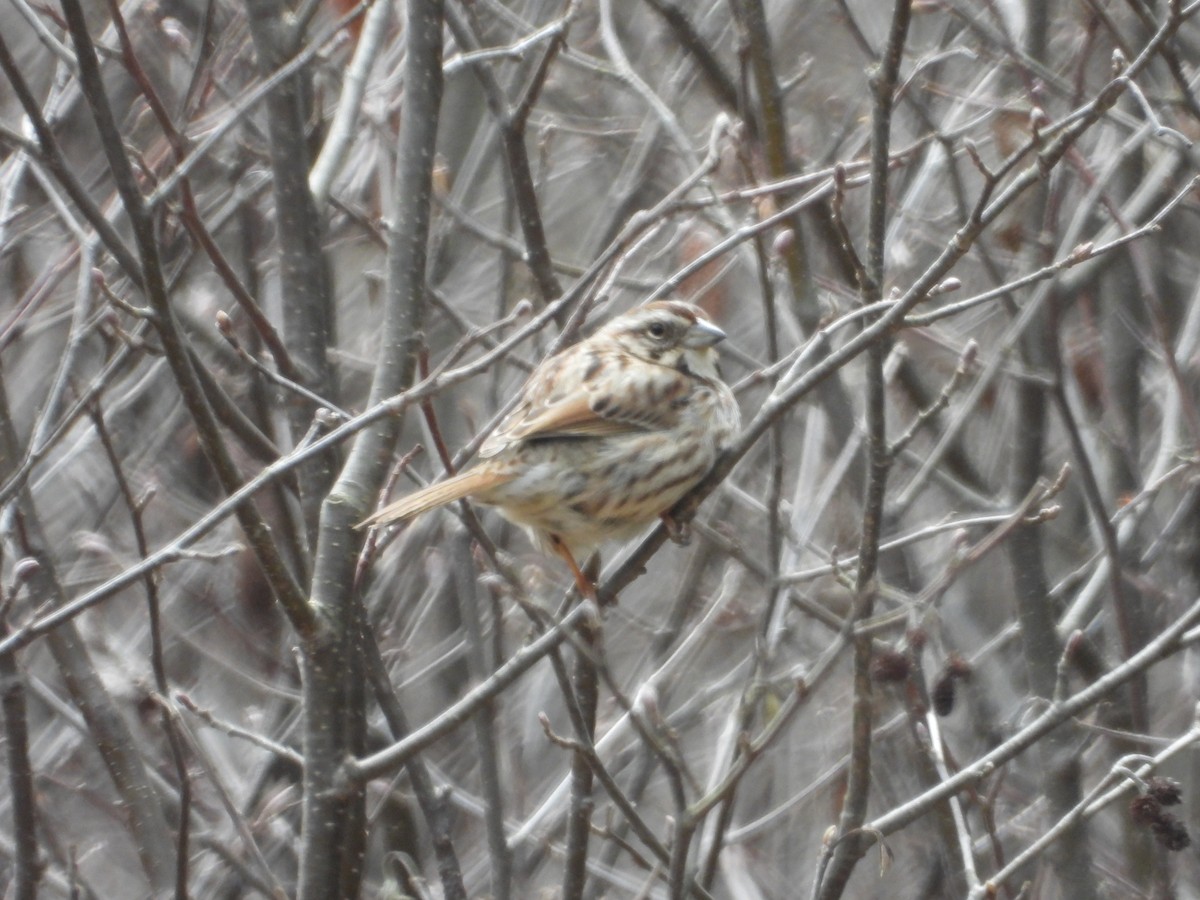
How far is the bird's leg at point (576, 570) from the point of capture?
4043mm

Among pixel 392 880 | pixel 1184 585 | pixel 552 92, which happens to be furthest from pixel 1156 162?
pixel 392 880

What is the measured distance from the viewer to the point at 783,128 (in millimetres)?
5215

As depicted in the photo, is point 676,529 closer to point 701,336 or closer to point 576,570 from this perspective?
point 576,570

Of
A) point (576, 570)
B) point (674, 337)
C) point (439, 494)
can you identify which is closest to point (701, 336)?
point (674, 337)

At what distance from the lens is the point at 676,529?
4250 mm

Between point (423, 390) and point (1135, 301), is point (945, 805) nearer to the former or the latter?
point (423, 390)

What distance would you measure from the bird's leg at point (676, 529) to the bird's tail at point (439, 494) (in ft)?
1.50

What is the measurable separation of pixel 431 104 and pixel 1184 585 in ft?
12.0

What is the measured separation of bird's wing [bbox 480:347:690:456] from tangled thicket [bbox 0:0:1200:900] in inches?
11.9

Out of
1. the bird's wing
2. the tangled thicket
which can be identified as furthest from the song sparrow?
the tangled thicket

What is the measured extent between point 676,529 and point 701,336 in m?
0.92

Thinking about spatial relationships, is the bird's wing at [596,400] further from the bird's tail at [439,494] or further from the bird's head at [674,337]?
the bird's tail at [439,494]

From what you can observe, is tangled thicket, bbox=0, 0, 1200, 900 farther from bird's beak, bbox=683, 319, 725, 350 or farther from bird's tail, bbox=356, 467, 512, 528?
bird's beak, bbox=683, 319, 725, 350

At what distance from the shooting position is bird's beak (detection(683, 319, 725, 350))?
494 cm
